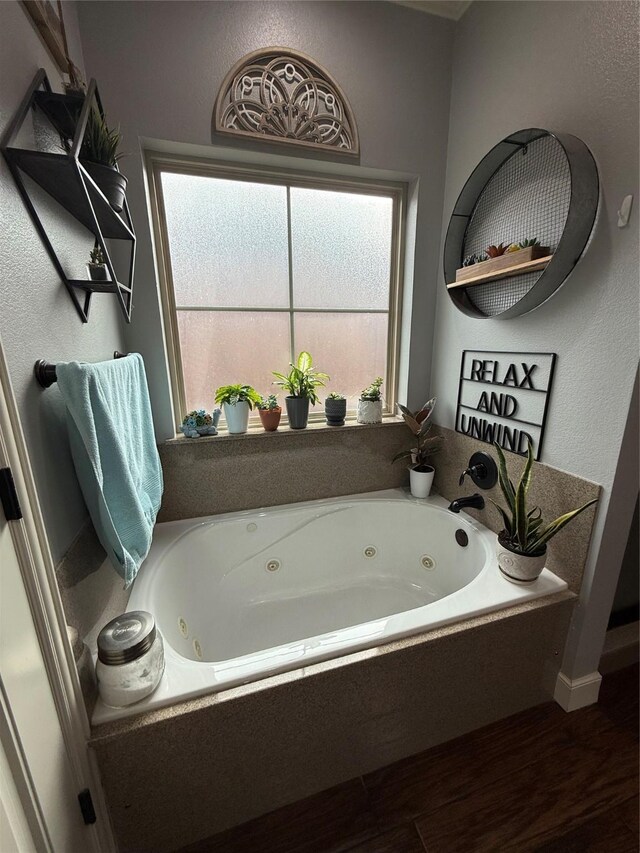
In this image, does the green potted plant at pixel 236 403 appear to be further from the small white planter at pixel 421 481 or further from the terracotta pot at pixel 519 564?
the terracotta pot at pixel 519 564

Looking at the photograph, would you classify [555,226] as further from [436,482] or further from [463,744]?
[463,744]

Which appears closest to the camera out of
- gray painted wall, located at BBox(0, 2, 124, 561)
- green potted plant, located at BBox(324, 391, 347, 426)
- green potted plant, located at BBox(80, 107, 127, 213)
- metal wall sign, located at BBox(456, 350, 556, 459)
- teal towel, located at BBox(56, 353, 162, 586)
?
gray painted wall, located at BBox(0, 2, 124, 561)

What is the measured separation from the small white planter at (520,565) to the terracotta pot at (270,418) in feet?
3.64

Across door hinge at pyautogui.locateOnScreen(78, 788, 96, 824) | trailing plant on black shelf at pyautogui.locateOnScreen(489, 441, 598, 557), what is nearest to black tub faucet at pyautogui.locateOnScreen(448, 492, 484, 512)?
trailing plant on black shelf at pyautogui.locateOnScreen(489, 441, 598, 557)

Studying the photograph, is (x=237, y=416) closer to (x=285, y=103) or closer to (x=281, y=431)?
(x=281, y=431)

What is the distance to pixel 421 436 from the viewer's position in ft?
6.07

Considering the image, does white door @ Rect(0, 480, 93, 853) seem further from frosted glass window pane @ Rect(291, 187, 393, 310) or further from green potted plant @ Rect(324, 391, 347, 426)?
frosted glass window pane @ Rect(291, 187, 393, 310)

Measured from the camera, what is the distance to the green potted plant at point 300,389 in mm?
1692

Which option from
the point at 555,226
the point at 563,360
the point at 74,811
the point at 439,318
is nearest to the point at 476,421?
the point at 563,360

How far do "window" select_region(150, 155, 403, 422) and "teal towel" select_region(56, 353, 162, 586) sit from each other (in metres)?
0.66

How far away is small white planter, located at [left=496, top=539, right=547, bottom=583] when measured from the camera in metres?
1.18

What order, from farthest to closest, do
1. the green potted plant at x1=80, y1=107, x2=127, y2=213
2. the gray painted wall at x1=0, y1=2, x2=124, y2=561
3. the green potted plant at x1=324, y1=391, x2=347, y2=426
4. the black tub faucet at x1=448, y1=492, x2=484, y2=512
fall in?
the green potted plant at x1=324, y1=391, x2=347, y2=426 → the black tub faucet at x1=448, y1=492, x2=484, y2=512 → the green potted plant at x1=80, y1=107, x2=127, y2=213 → the gray painted wall at x1=0, y1=2, x2=124, y2=561

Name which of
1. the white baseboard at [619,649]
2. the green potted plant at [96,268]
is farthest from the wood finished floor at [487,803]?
the green potted plant at [96,268]

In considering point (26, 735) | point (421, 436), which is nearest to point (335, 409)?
point (421, 436)
